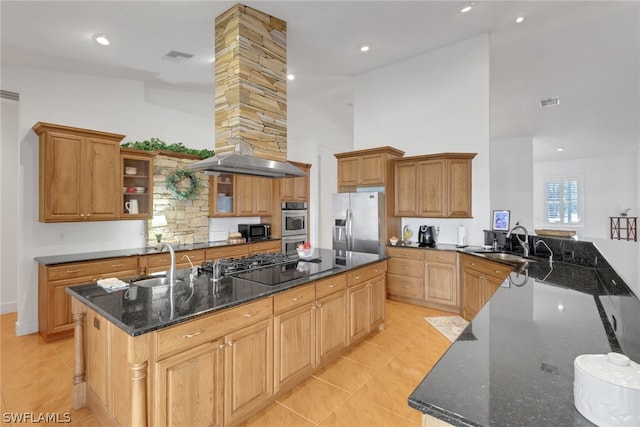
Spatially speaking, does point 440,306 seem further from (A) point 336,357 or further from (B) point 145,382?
(B) point 145,382

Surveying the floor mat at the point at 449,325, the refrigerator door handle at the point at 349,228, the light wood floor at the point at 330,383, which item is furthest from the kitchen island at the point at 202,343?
the refrigerator door handle at the point at 349,228

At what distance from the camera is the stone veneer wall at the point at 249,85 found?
3117 mm

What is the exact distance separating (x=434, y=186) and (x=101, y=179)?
4854 millimetres

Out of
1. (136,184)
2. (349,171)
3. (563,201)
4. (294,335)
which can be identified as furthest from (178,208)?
(563,201)

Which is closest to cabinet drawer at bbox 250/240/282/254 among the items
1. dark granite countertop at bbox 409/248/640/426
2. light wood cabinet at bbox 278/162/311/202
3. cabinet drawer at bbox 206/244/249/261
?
cabinet drawer at bbox 206/244/249/261

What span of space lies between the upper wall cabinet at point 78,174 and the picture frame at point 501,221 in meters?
5.57

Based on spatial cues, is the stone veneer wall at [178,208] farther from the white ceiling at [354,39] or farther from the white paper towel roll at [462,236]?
the white paper towel roll at [462,236]

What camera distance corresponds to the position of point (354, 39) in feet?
14.2

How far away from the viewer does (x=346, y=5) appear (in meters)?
3.49

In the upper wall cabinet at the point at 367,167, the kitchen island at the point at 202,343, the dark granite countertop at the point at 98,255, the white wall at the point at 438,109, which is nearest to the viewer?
the kitchen island at the point at 202,343

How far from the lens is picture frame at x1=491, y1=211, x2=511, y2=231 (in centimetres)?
451

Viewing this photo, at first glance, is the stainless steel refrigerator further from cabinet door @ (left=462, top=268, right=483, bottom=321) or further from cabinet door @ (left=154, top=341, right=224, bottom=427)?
cabinet door @ (left=154, top=341, right=224, bottom=427)

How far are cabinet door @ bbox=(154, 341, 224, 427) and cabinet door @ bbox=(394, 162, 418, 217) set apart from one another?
3926 mm

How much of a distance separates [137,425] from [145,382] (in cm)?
22
